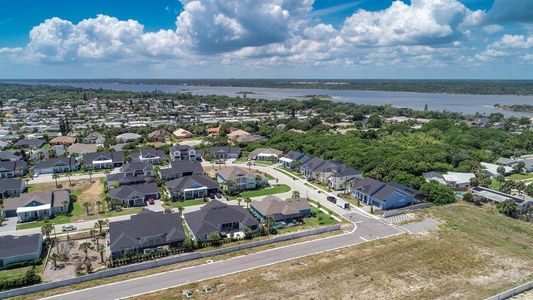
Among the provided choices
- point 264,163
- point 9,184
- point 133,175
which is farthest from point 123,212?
Answer: point 264,163

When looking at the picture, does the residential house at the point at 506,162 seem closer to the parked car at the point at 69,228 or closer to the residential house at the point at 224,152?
the residential house at the point at 224,152

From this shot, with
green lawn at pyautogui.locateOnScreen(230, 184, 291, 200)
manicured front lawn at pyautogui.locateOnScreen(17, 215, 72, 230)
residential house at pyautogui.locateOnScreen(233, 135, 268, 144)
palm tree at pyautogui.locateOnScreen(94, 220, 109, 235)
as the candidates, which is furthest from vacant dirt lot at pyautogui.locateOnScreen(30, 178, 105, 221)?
residential house at pyautogui.locateOnScreen(233, 135, 268, 144)

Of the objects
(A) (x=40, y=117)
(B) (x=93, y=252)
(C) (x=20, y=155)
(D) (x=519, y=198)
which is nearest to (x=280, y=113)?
(A) (x=40, y=117)

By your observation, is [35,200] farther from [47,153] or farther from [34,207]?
[47,153]

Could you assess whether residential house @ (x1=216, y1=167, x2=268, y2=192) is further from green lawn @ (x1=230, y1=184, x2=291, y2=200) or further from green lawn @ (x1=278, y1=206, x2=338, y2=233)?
green lawn @ (x1=278, y1=206, x2=338, y2=233)

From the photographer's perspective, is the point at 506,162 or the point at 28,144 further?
the point at 28,144
